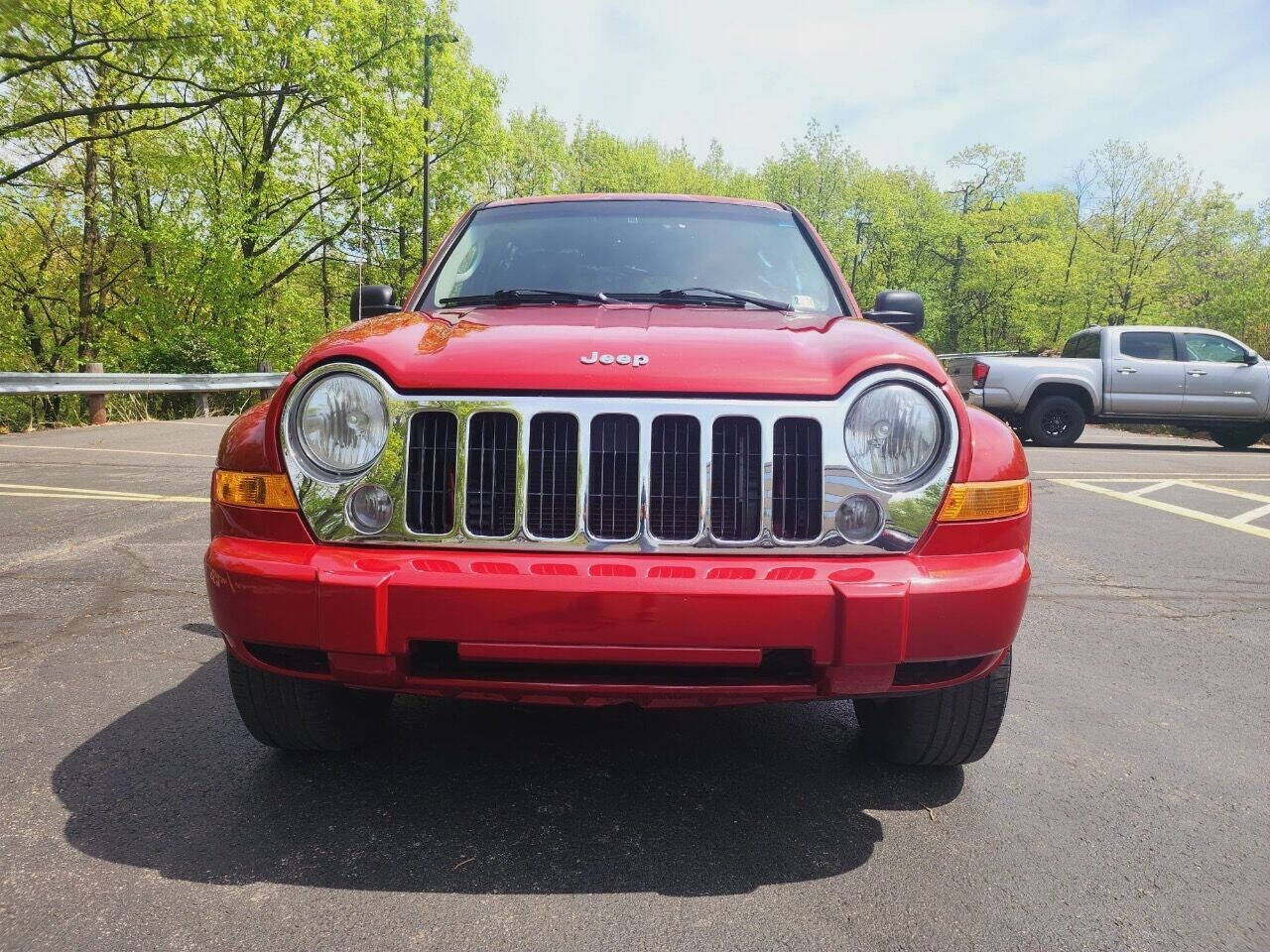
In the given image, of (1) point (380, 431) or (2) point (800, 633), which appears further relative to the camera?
(1) point (380, 431)

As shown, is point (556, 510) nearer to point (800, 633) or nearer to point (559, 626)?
point (559, 626)

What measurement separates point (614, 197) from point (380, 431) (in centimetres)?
202

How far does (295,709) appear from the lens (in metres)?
2.39

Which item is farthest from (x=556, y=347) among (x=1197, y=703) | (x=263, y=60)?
(x=263, y=60)

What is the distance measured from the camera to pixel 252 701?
240cm

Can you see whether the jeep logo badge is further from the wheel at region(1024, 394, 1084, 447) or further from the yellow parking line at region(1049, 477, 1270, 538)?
the wheel at region(1024, 394, 1084, 447)

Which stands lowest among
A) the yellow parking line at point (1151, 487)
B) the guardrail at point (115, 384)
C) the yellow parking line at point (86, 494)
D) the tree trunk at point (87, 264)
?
the yellow parking line at point (86, 494)

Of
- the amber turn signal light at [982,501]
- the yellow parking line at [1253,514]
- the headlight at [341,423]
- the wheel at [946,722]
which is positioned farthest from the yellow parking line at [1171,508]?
the headlight at [341,423]

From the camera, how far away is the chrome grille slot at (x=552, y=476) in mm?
2104

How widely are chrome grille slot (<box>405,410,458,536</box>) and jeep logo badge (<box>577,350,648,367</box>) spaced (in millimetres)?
345

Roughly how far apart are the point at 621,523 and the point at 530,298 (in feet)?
3.76

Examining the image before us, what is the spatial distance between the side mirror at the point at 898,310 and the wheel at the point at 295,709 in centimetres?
234

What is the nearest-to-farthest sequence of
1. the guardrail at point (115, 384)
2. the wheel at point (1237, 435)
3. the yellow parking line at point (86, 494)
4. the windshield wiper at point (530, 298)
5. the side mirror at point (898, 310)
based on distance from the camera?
the windshield wiper at point (530, 298) < the side mirror at point (898, 310) < the yellow parking line at point (86, 494) < the guardrail at point (115, 384) < the wheel at point (1237, 435)

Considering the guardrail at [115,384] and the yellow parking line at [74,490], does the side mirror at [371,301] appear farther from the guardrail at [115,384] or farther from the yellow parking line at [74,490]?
the guardrail at [115,384]
